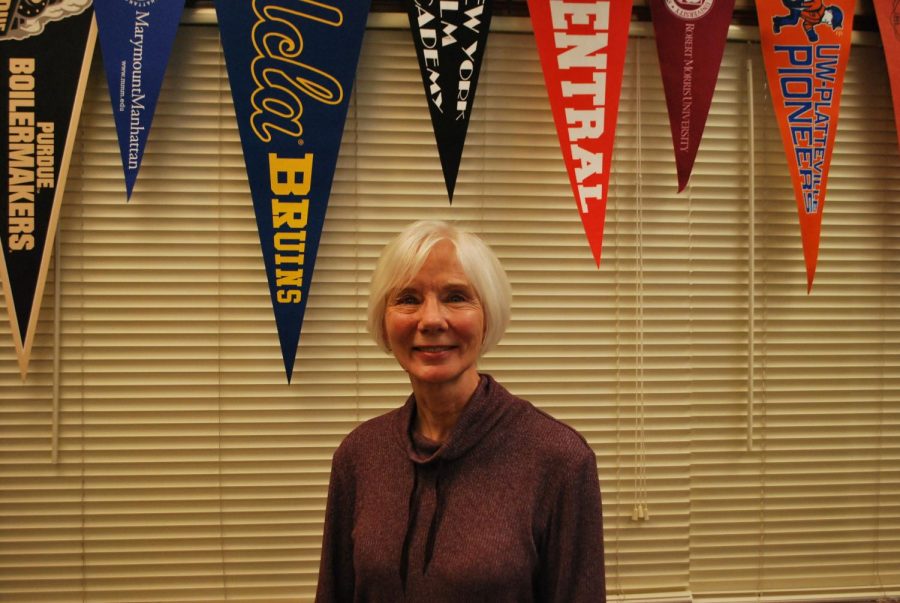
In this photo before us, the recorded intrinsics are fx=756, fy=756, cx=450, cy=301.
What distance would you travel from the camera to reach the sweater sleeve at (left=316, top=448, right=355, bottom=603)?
1.08 meters

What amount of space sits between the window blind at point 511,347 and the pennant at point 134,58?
0.09 meters

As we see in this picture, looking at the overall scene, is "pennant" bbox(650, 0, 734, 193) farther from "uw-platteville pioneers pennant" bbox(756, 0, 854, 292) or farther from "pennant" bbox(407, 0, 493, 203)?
"pennant" bbox(407, 0, 493, 203)

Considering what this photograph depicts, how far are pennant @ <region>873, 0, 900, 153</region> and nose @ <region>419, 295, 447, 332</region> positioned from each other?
1.47m

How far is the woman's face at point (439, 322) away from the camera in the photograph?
993 mm

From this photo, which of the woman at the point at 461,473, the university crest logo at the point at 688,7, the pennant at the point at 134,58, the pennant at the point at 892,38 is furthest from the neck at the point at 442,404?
the pennant at the point at 892,38

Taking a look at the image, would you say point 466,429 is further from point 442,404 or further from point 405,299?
point 405,299

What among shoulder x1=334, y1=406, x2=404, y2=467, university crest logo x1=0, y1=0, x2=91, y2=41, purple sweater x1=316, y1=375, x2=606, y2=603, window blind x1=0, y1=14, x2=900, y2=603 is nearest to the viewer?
purple sweater x1=316, y1=375, x2=606, y2=603

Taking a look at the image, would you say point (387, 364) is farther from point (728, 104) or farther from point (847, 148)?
point (847, 148)

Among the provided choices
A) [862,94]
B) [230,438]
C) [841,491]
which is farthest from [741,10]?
[230,438]

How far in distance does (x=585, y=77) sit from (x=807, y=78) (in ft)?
1.83

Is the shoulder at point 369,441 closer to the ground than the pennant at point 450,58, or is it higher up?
closer to the ground

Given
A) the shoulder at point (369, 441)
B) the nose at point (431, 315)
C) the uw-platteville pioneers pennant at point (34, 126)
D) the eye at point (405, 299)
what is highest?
the uw-platteville pioneers pennant at point (34, 126)

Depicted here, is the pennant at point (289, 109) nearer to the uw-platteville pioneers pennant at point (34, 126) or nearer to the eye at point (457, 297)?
the uw-platteville pioneers pennant at point (34, 126)

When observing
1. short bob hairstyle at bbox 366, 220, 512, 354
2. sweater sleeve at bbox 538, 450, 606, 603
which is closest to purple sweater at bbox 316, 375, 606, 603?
sweater sleeve at bbox 538, 450, 606, 603
